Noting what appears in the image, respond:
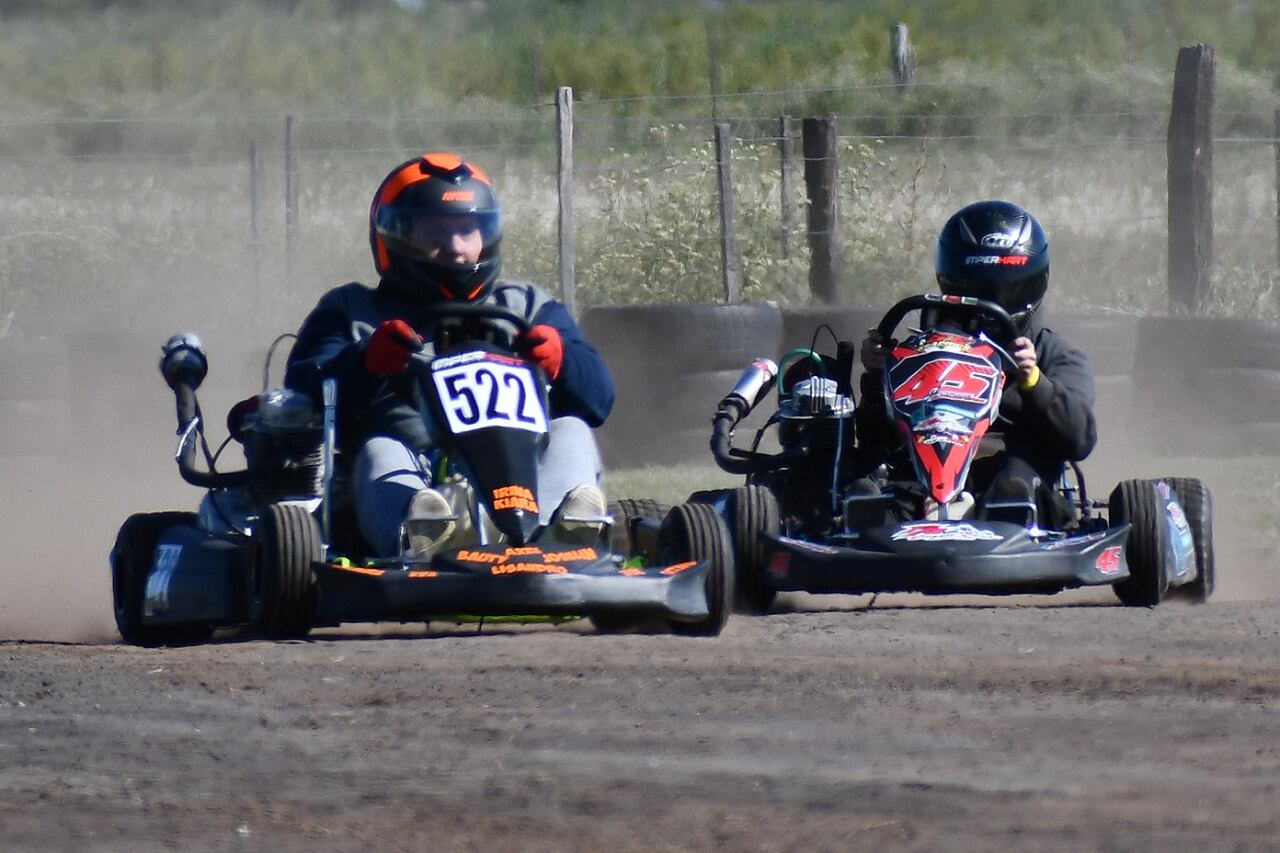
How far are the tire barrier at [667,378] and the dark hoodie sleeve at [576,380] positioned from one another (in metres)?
4.80

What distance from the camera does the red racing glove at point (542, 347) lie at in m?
6.34

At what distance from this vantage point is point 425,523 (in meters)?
6.02

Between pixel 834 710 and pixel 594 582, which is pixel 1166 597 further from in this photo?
pixel 834 710

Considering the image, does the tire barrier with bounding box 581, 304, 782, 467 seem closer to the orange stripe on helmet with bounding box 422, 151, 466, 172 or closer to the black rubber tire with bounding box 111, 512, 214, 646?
the orange stripe on helmet with bounding box 422, 151, 466, 172

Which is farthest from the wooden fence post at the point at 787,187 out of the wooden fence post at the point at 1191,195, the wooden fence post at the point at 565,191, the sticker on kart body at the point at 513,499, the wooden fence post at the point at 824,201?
the sticker on kart body at the point at 513,499

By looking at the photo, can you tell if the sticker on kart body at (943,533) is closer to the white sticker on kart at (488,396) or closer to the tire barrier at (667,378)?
the white sticker on kart at (488,396)

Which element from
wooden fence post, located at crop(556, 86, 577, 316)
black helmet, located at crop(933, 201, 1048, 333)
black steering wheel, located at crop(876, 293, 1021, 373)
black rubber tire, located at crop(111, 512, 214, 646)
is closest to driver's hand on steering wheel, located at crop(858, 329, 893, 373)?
black steering wheel, located at crop(876, 293, 1021, 373)

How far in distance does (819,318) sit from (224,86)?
1775 cm

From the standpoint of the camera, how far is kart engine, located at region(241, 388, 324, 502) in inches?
254

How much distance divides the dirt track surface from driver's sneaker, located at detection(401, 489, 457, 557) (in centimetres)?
25

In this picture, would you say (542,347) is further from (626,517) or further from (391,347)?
(626,517)

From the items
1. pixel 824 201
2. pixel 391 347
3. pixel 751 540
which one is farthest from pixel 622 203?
pixel 391 347

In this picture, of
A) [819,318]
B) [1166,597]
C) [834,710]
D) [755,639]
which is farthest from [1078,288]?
[834,710]

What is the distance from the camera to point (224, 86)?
92.9 ft
